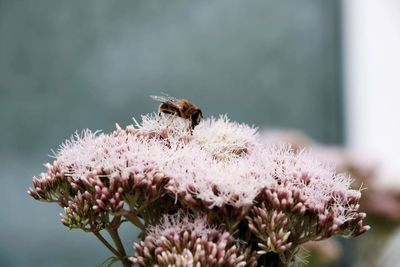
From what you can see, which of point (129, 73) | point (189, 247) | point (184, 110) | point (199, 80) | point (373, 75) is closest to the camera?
point (189, 247)

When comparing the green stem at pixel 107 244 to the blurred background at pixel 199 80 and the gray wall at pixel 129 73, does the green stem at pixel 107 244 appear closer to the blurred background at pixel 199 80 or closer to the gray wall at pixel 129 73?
the blurred background at pixel 199 80

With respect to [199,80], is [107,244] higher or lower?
lower

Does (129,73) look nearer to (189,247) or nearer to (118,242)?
(118,242)

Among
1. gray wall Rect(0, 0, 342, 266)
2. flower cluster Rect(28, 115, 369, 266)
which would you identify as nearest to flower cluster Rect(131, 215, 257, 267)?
flower cluster Rect(28, 115, 369, 266)

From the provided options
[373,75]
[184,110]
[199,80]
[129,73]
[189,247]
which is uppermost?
[373,75]

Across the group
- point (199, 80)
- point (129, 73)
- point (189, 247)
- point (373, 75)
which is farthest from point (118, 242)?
point (373, 75)

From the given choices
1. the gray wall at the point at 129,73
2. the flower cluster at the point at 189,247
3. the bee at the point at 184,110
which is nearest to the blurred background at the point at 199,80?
the gray wall at the point at 129,73

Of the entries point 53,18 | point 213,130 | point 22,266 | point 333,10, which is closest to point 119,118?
point 53,18

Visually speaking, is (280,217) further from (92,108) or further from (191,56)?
(191,56)
